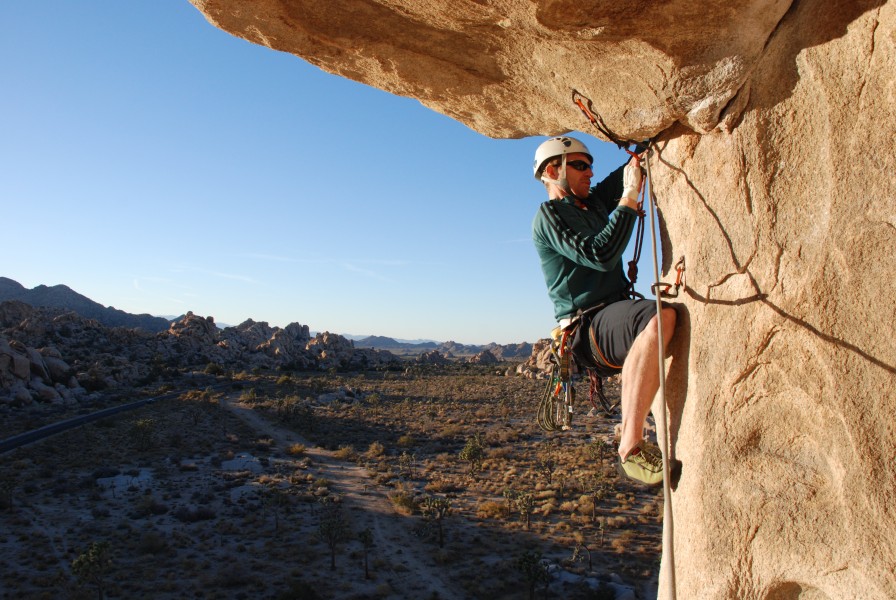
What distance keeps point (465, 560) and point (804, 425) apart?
17351 millimetres

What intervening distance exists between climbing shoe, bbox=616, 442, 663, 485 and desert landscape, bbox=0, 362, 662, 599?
14406mm

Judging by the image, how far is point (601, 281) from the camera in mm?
3775

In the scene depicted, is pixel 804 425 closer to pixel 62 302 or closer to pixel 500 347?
pixel 62 302

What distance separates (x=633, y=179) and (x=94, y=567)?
18.1 meters

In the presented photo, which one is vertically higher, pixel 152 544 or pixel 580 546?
pixel 580 546

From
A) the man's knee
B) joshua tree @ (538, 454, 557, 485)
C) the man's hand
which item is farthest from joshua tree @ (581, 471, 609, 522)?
the man's hand

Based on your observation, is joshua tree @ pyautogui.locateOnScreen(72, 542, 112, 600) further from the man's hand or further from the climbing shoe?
the man's hand

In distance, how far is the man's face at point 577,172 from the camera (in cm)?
404

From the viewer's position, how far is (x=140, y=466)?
26547 millimetres

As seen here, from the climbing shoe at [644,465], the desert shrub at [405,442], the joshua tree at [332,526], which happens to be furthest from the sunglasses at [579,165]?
the desert shrub at [405,442]

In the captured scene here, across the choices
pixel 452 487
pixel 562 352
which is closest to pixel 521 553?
pixel 452 487

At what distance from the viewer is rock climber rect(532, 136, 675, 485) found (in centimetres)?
320

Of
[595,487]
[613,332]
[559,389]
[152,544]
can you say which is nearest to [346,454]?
[152,544]

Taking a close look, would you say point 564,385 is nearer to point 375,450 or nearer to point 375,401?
point 375,450
